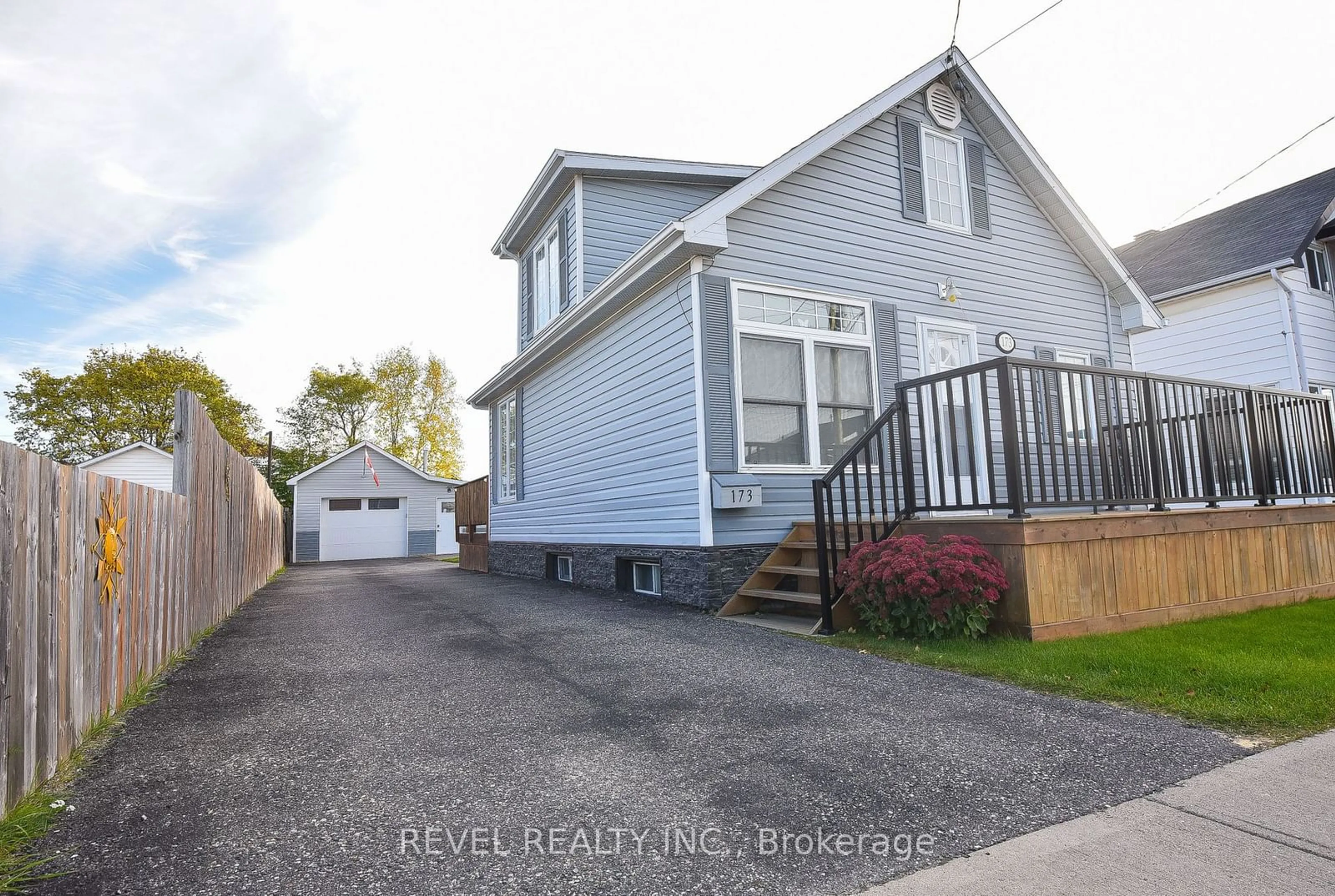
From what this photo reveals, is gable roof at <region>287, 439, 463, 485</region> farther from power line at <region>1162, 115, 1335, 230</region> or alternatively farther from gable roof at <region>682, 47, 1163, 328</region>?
power line at <region>1162, 115, 1335, 230</region>

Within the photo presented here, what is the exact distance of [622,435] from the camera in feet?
27.8

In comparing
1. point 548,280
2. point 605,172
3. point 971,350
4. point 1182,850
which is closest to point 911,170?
point 971,350

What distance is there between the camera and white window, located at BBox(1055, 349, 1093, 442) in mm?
5133

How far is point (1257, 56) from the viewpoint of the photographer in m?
9.70

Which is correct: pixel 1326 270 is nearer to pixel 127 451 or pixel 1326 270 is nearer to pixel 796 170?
pixel 796 170

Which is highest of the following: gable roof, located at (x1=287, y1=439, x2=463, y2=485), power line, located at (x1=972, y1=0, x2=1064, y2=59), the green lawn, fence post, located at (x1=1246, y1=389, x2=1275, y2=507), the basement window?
power line, located at (x1=972, y1=0, x2=1064, y2=59)

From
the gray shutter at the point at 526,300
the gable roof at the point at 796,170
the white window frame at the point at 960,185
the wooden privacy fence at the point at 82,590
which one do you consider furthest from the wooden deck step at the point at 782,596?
the gray shutter at the point at 526,300

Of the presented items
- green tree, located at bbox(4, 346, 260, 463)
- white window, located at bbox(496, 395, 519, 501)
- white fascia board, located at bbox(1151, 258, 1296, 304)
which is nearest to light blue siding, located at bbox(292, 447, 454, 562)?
green tree, located at bbox(4, 346, 260, 463)

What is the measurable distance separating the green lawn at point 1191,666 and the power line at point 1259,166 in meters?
8.77

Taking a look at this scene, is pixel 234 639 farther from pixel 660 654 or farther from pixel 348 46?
pixel 348 46

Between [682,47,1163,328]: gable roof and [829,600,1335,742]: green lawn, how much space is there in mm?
4024

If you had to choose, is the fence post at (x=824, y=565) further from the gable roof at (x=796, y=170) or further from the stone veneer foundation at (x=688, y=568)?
the gable roof at (x=796, y=170)

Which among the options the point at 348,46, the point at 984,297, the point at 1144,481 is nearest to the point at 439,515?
the point at 348,46

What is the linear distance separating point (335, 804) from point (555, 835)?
83 centimetres
